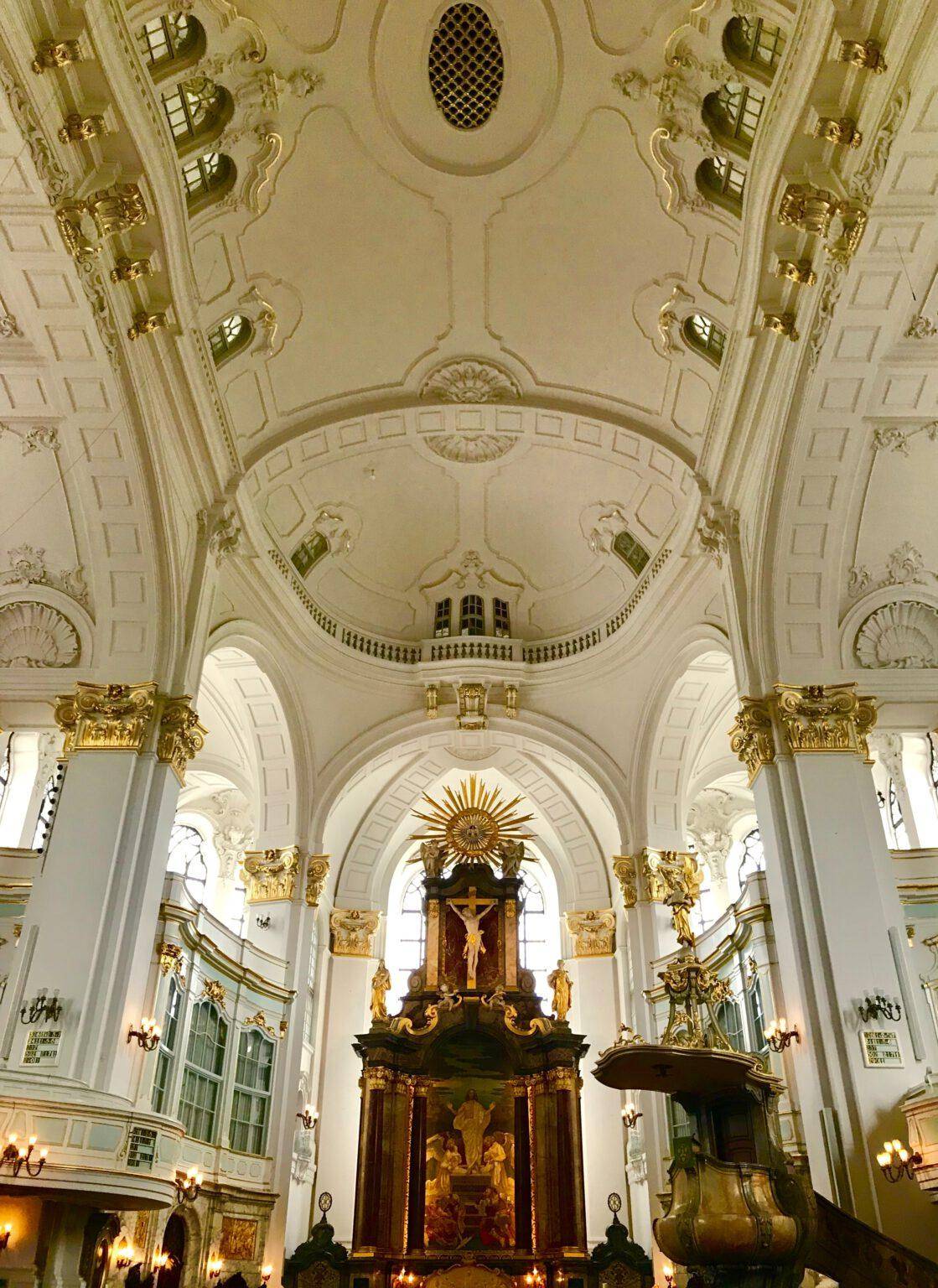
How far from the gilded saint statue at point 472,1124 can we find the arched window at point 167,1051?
24.9 feet

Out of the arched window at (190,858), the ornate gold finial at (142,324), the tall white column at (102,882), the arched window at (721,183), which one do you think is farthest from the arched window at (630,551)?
the arched window at (190,858)

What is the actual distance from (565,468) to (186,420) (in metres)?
8.26

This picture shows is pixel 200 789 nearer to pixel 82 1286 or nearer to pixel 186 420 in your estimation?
pixel 186 420

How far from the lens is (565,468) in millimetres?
21281

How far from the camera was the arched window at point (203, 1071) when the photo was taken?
17.0 meters

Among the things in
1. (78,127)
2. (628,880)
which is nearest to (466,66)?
(78,127)

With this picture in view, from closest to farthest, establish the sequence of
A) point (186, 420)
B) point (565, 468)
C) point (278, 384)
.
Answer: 1. point (186, 420)
2. point (278, 384)
3. point (565, 468)

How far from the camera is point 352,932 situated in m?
25.1

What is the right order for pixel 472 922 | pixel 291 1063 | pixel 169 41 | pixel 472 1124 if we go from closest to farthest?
pixel 169 41, pixel 291 1063, pixel 472 1124, pixel 472 922

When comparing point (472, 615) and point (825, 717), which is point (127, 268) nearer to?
point (825, 717)

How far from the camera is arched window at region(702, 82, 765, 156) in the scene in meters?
13.5

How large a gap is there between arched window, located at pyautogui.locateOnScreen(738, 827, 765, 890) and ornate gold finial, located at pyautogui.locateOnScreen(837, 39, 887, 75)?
707 inches

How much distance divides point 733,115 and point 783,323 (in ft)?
9.36

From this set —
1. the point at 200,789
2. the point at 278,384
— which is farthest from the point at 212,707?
the point at 278,384
